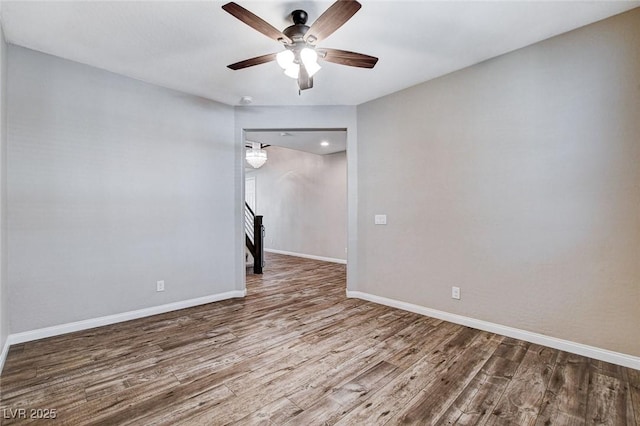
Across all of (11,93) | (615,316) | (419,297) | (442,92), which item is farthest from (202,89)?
(615,316)

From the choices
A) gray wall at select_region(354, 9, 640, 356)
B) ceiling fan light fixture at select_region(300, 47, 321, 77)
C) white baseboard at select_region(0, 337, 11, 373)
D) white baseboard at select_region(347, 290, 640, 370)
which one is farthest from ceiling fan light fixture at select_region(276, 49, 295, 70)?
white baseboard at select_region(0, 337, 11, 373)

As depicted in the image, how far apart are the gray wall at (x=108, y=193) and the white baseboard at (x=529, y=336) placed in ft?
8.08

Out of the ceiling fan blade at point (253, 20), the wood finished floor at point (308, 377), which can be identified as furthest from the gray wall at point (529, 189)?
the ceiling fan blade at point (253, 20)

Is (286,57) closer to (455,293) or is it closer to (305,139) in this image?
(455,293)

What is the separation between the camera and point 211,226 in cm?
401

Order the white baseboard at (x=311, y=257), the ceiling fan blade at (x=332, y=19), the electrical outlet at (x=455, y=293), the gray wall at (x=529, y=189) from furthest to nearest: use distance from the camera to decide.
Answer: the white baseboard at (x=311, y=257), the electrical outlet at (x=455, y=293), the gray wall at (x=529, y=189), the ceiling fan blade at (x=332, y=19)

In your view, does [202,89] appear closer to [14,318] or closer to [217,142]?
[217,142]

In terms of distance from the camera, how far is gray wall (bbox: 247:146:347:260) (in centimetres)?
701

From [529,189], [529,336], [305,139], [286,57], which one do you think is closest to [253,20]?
[286,57]

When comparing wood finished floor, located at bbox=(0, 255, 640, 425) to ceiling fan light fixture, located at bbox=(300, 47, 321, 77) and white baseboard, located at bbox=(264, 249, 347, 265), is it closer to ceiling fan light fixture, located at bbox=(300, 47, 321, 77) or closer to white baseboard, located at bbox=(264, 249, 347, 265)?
ceiling fan light fixture, located at bbox=(300, 47, 321, 77)

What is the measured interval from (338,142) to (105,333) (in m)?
4.79

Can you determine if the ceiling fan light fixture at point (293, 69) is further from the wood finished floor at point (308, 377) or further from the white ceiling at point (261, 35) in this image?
the wood finished floor at point (308, 377)

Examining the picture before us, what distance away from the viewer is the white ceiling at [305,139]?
209 inches

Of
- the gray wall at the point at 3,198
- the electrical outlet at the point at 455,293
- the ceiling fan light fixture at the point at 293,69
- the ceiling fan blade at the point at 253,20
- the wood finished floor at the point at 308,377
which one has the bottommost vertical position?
the wood finished floor at the point at 308,377
